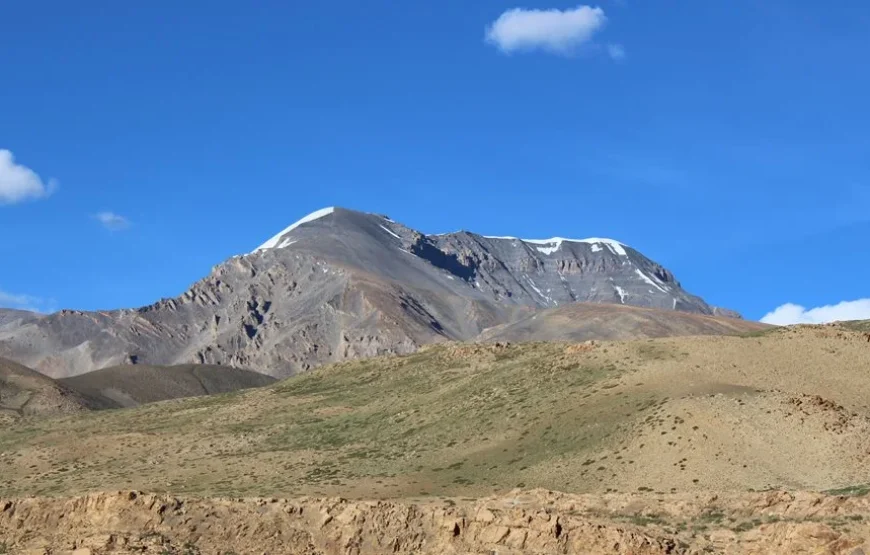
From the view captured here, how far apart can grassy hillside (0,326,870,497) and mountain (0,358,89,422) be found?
65292 mm

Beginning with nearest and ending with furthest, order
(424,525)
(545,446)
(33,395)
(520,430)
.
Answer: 1. (424,525)
2. (545,446)
3. (520,430)
4. (33,395)

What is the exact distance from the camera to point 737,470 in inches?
2072

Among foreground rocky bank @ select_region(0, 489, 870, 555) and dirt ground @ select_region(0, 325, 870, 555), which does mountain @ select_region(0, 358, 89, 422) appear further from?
foreground rocky bank @ select_region(0, 489, 870, 555)

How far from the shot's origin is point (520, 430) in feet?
220

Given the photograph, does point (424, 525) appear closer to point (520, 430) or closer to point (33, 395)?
point (520, 430)

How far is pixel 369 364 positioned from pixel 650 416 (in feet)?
150

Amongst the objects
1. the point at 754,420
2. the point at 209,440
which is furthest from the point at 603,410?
the point at 209,440

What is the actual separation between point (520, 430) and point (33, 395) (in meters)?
112

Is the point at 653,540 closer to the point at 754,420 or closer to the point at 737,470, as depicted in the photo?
the point at 737,470

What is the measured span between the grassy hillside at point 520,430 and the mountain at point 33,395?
6529cm

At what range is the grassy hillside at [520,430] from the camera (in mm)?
55094

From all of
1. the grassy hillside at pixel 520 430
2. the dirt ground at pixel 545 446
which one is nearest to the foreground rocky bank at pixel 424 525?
the dirt ground at pixel 545 446

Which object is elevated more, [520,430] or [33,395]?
[33,395]

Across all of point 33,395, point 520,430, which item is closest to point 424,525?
point 520,430
